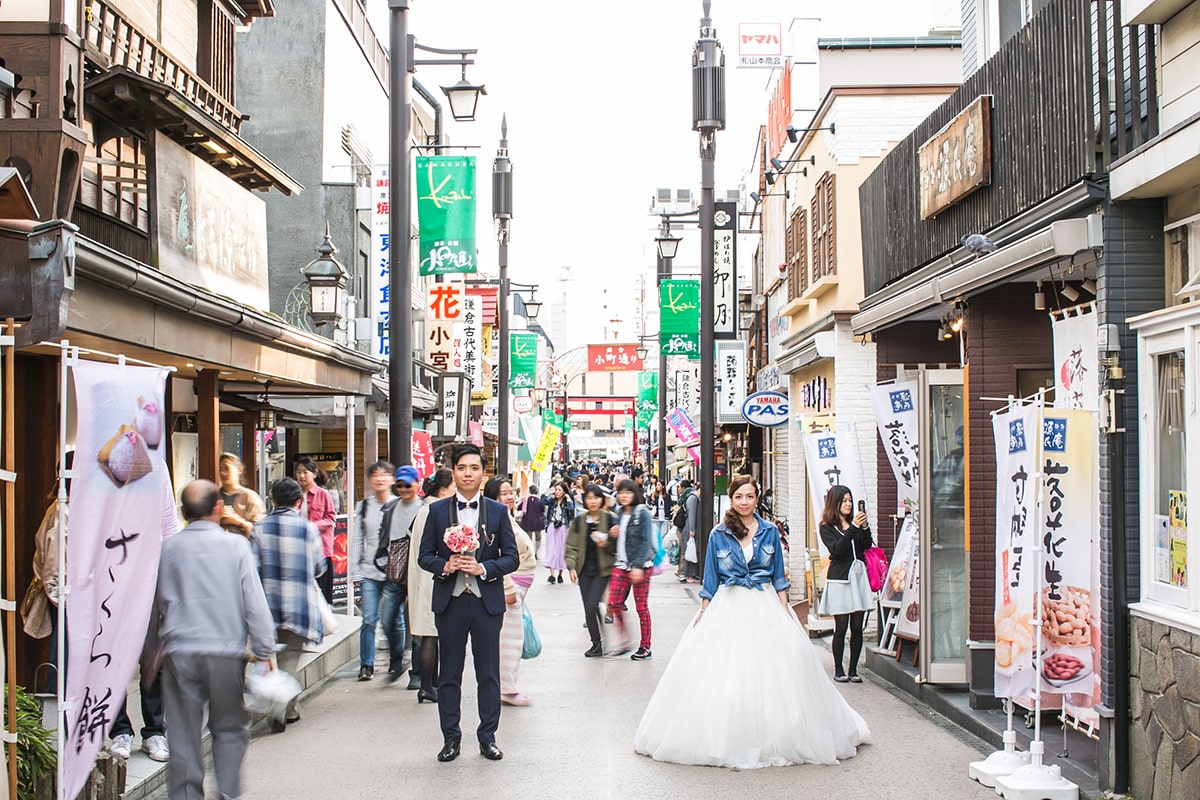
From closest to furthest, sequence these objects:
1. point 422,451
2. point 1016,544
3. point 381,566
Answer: point 1016,544
point 381,566
point 422,451

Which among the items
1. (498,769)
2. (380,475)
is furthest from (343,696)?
(498,769)

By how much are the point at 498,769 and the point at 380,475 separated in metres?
4.23

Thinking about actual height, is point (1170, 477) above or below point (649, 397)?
below

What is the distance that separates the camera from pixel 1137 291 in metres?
7.18

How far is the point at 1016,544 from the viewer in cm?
787

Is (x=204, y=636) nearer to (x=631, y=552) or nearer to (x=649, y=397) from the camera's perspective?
(x=631, y=552)

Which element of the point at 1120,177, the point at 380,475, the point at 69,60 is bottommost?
the point at 380,475

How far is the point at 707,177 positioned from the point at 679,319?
235 inches

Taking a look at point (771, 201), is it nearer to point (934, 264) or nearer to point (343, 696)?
point (934, 264)

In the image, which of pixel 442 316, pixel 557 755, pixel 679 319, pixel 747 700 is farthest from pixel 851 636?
pixel 442 316

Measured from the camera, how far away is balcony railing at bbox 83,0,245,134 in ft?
36.7

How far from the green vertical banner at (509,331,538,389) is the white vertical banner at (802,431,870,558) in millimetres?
Answer: 25657

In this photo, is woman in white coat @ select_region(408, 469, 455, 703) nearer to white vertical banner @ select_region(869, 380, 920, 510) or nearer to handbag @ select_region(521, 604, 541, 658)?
handbag @ select_region(521, 604, 541, 658)

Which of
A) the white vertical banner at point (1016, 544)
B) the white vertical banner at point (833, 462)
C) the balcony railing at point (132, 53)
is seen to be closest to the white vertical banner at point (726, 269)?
the white vertical banner at point (833, 462)
